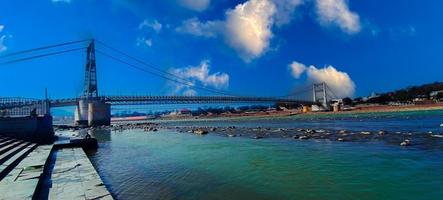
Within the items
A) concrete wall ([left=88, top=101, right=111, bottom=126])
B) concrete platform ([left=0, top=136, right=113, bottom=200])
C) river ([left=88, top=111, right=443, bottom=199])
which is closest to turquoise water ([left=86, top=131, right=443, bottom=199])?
river ([left=88, top=111, right=443, bottom=199])

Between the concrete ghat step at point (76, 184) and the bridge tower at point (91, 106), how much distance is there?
90.6m

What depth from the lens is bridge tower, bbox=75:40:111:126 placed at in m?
105

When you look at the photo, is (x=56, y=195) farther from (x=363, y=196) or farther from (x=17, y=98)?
(x=17, y=98)

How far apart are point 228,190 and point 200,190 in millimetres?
922

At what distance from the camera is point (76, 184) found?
12.9m

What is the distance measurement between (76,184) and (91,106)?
316 ft

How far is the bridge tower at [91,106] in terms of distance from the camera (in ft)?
343

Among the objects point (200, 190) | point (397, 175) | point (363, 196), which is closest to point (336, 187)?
point (363, 196)

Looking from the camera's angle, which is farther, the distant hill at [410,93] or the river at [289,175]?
the distant hill at [410,93]

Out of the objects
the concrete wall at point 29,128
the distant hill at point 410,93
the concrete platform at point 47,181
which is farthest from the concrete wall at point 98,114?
the distant hill at point 410,93

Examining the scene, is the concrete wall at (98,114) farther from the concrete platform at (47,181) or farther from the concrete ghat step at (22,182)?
the concrete ghat step at (22,182)

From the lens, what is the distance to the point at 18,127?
33.2 meters

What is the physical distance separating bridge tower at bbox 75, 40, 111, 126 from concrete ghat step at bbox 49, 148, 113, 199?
90574mm

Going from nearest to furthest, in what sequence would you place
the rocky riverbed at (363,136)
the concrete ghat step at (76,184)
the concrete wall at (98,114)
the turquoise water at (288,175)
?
the concrete ghat step at (76,184)
the turquoise water at (288,175)
the rocky riverbed at (363,136)
the concrete wall at (98,114)
